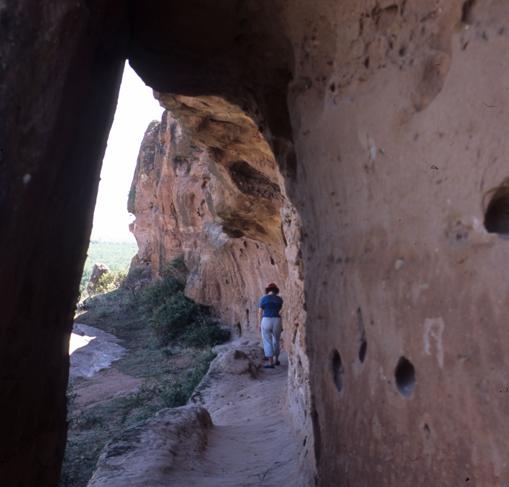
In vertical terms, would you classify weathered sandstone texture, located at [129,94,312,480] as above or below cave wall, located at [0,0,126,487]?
above

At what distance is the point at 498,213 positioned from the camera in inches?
81.4

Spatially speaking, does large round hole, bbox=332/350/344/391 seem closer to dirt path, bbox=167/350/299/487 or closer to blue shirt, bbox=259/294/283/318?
dirt path, bbox=167/350/299/487

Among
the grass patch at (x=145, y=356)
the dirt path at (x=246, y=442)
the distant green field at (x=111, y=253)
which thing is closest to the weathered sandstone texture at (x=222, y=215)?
the dirt path at (x=246, y=442)

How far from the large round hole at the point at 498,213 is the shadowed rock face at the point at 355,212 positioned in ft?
0.13

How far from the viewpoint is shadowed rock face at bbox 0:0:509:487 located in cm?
207

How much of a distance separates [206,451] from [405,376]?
124 inches

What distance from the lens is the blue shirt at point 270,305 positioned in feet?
29.5

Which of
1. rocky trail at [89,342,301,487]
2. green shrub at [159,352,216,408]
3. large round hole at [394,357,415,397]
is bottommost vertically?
rocky trail at [89,342,301,487]

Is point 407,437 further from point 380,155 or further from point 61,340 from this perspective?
point 61,340

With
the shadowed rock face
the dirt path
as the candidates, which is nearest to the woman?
the dirt path

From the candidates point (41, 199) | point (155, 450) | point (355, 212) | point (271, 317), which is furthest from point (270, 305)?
point (41, 199)

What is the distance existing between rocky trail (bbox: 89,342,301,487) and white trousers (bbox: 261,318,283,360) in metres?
1.98

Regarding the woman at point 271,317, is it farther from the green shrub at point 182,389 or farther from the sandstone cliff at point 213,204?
the green shrub at point 182,389

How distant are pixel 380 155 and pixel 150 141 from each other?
19311mm
